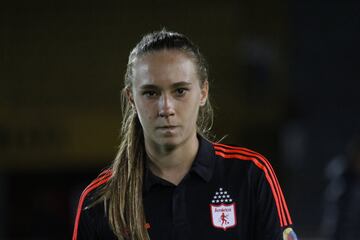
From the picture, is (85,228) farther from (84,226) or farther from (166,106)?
(166,106)

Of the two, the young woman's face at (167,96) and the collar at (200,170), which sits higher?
the young woman's face at (167,96)

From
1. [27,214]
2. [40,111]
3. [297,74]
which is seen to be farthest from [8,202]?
[297,74]

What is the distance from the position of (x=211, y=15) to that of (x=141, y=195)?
286 inches

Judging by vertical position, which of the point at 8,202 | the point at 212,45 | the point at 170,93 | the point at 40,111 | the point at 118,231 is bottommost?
the point at 118,231

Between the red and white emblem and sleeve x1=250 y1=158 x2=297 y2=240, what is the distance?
0.28ft

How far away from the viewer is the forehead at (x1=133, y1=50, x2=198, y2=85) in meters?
2.81

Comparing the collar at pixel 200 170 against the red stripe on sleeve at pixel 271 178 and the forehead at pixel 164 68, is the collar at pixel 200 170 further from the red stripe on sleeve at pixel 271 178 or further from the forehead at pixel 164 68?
the forehead at pixel 164 68

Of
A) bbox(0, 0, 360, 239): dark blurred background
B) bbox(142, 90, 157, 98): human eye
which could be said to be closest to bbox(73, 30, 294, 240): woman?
bbox(142, 90, 157, 98): human eye

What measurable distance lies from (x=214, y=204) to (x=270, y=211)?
0.64 ft

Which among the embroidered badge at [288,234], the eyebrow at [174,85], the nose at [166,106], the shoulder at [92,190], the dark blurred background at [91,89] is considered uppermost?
the dark blurred background at [91,89]

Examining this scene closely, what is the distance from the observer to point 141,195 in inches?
114

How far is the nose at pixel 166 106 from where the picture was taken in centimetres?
277

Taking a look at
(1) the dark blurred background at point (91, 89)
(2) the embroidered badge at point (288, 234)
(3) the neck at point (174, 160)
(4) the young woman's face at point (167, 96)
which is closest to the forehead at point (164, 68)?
(4) the young woman's face at point (167, 96)

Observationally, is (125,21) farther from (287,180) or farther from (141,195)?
(141,195)
